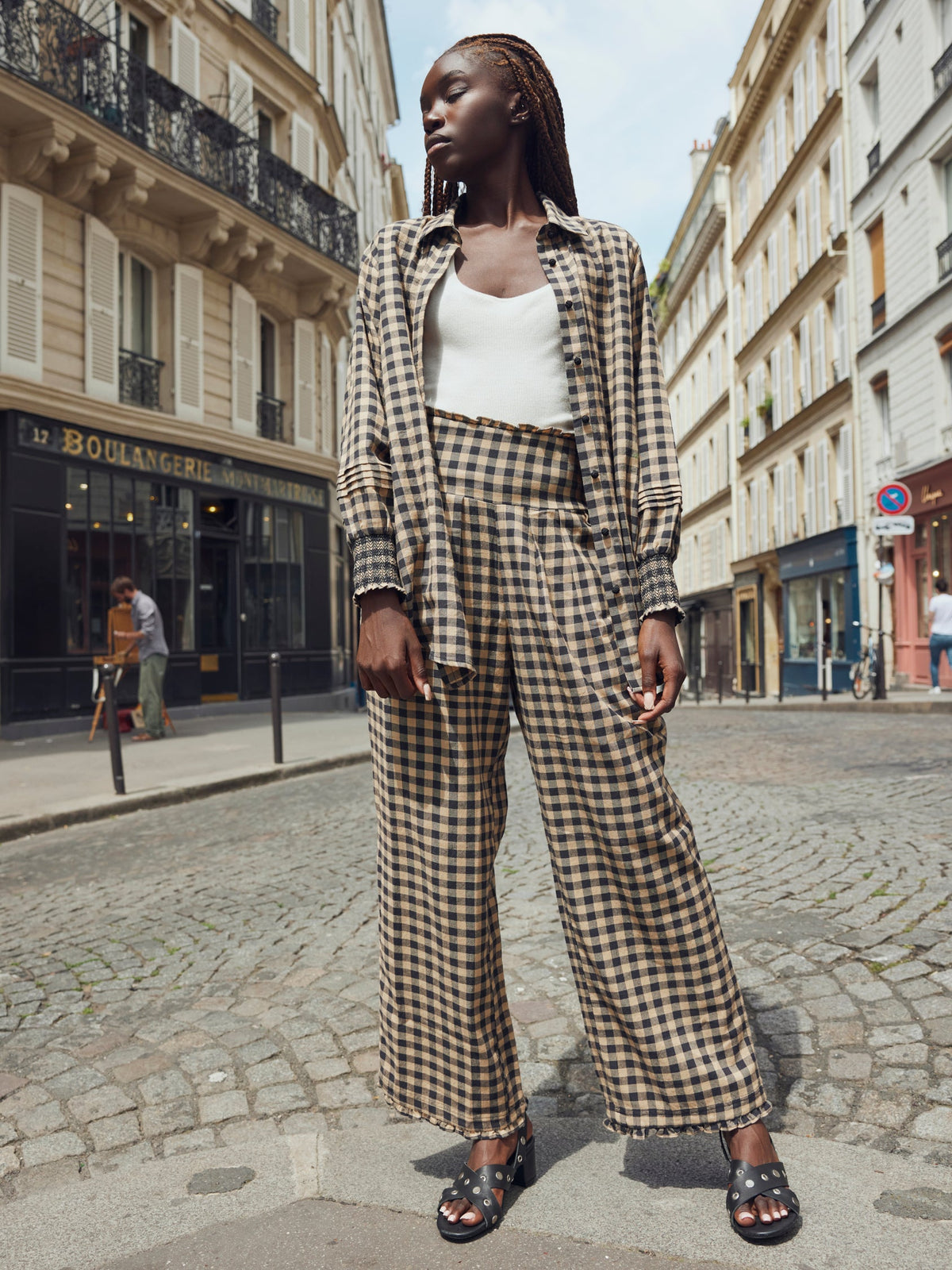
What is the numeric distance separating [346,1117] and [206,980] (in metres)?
1.15

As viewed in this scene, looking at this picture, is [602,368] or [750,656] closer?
[602,368]

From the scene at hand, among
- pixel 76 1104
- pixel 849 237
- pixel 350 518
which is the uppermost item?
pixel 849 237

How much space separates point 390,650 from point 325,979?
70.3 inches

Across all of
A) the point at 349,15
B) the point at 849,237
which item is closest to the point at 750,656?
the point at 849,237

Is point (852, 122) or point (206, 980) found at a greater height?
point (852, 122)

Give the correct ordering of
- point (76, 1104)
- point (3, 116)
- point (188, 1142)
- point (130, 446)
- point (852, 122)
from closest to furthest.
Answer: point (188, 1142), point (76, 1104), point (3, 116), point (130, 446), point (852, 122)

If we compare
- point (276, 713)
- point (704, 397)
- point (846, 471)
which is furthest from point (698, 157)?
point (276, 713)

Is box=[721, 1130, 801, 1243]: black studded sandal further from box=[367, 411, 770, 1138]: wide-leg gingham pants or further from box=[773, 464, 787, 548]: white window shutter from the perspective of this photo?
box=[773, 464, 787, 548]: white window shutter

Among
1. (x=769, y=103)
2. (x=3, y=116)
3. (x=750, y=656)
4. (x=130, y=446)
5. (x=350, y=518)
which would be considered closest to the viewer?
(x=350, y=518)

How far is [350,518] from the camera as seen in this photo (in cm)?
182

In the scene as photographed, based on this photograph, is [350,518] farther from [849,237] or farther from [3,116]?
[849,237]

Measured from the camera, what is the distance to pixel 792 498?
92.8ft

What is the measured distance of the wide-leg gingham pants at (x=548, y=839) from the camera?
5.85 feet

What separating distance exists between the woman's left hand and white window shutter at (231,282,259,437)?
627 inches
